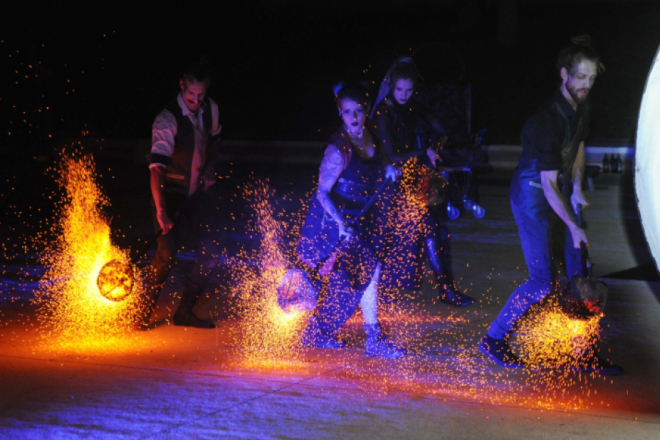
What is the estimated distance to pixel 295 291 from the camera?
18.4 feet

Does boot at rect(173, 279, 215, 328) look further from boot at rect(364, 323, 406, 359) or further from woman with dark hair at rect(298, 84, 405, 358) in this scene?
boot at rect(364, 323, 406, 359)

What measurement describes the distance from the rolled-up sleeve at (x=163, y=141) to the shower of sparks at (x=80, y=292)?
1.08 metres

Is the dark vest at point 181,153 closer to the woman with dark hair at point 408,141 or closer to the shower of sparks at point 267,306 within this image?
the shower of sparks at point 267,306

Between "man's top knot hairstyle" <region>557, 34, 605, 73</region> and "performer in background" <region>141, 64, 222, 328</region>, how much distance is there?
240 centimetres

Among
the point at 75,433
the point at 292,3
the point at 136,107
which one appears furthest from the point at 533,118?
the point at 292,3

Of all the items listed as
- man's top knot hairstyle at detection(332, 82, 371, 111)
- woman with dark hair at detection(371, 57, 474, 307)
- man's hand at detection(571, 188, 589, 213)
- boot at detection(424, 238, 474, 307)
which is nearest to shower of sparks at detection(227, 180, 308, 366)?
woman with dark hair at detection(371, 57, 474, 307)

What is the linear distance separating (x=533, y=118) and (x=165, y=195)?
258 centimetres

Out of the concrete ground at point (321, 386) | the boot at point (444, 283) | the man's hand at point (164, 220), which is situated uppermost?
the man's hand at point (164, 220)

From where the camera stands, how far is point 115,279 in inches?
235

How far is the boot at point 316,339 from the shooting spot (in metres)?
5.13

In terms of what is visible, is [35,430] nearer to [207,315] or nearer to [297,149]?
[207,315]

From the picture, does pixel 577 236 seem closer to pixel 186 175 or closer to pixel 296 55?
pixel 186 175

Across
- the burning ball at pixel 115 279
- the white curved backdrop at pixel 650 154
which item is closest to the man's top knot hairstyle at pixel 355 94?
the white curved backdrop at pixel 650 154

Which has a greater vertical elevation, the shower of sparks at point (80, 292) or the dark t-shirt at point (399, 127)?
the dark t-shirt at point (399, 127)
